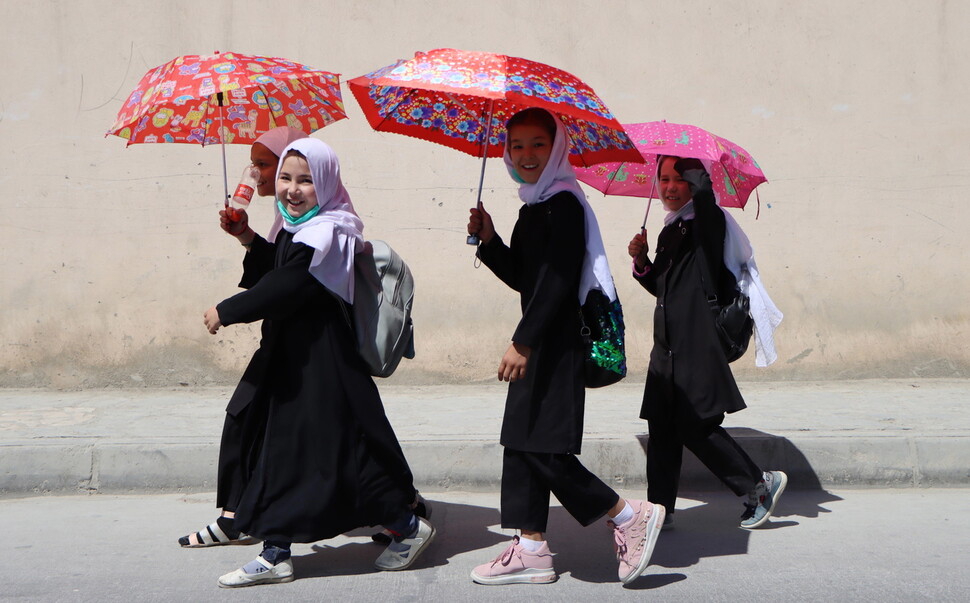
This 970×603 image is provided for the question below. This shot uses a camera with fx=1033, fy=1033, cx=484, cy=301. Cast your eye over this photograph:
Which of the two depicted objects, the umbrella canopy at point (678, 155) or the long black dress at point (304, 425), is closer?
the long black dress at point (304, 425)

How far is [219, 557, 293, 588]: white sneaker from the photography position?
3.56 m

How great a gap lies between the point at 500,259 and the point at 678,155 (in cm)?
84

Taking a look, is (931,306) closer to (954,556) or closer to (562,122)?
(954,556)

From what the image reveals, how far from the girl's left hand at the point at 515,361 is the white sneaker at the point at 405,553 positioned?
0.74 m

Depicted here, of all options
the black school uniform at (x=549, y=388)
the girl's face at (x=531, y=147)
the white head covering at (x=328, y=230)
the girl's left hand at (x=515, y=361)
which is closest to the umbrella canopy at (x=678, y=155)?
the girl's face at (x=531, y=147)

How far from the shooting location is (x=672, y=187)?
424cm

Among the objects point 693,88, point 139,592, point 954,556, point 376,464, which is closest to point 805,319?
point 693,88

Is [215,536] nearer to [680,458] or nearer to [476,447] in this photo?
[476,447]

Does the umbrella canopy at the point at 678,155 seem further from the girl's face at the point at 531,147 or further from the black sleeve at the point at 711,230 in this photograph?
the girl's face at the point at 531,147

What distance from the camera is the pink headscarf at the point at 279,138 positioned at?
3941 millimetres

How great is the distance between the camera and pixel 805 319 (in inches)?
283

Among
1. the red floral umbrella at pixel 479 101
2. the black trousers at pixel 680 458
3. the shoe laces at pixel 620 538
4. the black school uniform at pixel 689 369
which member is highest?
the red floral umbrella at pixel 479 101

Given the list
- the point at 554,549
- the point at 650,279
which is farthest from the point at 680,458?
the point at 650,279

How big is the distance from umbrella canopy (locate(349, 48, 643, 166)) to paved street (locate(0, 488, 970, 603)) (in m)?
1.54
